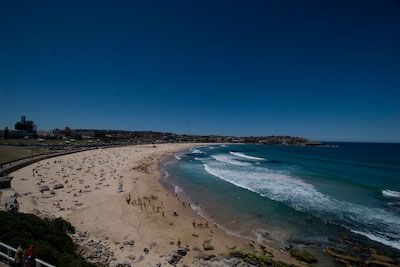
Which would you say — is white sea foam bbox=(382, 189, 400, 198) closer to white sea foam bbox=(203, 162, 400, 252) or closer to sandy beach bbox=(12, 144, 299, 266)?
white sea foam bbox=(203, 162, 400, 252)

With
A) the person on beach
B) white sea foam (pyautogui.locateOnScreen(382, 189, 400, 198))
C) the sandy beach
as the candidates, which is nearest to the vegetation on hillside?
the person on beach

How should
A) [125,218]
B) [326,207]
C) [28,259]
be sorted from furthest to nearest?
1. [326,207]
2. [125,218]
3. [28,259]

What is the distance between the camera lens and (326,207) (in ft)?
72.9

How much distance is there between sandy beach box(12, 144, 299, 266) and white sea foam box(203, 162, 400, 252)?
25.2ft

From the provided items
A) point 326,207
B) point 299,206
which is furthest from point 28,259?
point 326,207

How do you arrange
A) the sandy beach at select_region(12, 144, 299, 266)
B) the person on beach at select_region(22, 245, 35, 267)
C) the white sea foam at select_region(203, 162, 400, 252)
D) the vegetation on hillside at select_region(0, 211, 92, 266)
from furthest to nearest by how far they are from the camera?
1. the white sea foam at select_region(203, 162, 400, 252)
2. the sandy beach at select_region(12, 144, 299, 266)
3. the vegetation on hillside at select_region(0, 211, 92, 266)
4. the person on beach at select_region(22, 245, 35, 267)

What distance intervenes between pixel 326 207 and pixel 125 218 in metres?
15.7

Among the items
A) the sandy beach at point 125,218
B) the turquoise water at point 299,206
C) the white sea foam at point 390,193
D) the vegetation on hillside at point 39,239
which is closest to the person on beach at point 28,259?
the vegetation on hillside at point 39,239

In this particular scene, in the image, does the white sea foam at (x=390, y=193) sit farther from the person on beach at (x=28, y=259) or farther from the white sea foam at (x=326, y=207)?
the person on beach at (x=28, y=259)

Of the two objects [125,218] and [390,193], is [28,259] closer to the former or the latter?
[125,218]

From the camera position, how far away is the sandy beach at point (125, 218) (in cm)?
1310

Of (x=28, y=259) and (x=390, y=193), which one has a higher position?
(x=28, y=259)

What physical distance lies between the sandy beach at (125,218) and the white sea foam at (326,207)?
7.69 metres

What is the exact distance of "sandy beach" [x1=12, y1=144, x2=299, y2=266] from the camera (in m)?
13.1
